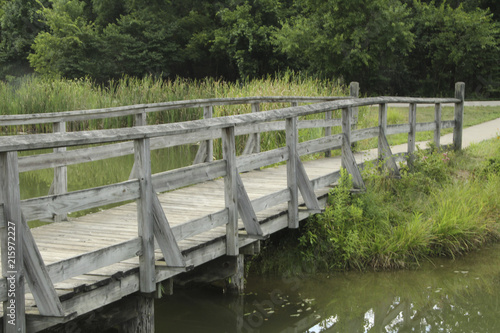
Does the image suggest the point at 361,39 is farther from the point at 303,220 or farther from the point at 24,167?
the point at 24,167

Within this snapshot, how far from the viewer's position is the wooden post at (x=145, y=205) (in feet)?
15.3

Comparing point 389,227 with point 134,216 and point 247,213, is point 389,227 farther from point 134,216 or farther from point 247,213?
point 134,216

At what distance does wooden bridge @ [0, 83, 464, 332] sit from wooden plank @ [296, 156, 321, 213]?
0.04 ft

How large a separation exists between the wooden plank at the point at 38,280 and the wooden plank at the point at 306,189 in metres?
3.49

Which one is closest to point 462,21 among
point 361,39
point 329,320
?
point 361,39

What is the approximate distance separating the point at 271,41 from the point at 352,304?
25.4 m

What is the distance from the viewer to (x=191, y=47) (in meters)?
36.9

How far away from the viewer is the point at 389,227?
7859 mm

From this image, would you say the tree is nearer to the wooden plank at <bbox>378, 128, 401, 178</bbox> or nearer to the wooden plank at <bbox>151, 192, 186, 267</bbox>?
the wooden plank at <bbox>378, 128, 401, 178</bbox>

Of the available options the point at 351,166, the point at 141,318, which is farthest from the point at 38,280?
the point at 351,166

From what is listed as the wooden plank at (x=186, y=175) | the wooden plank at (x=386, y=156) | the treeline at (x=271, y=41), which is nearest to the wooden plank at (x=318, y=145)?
the wooden plank at (x=386, y=156)

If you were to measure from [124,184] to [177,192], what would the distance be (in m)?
3.18

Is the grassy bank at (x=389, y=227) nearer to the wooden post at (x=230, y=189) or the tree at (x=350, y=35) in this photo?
the wooden post at (x=230, y=189)

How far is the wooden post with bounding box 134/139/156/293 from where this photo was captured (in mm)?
4660
